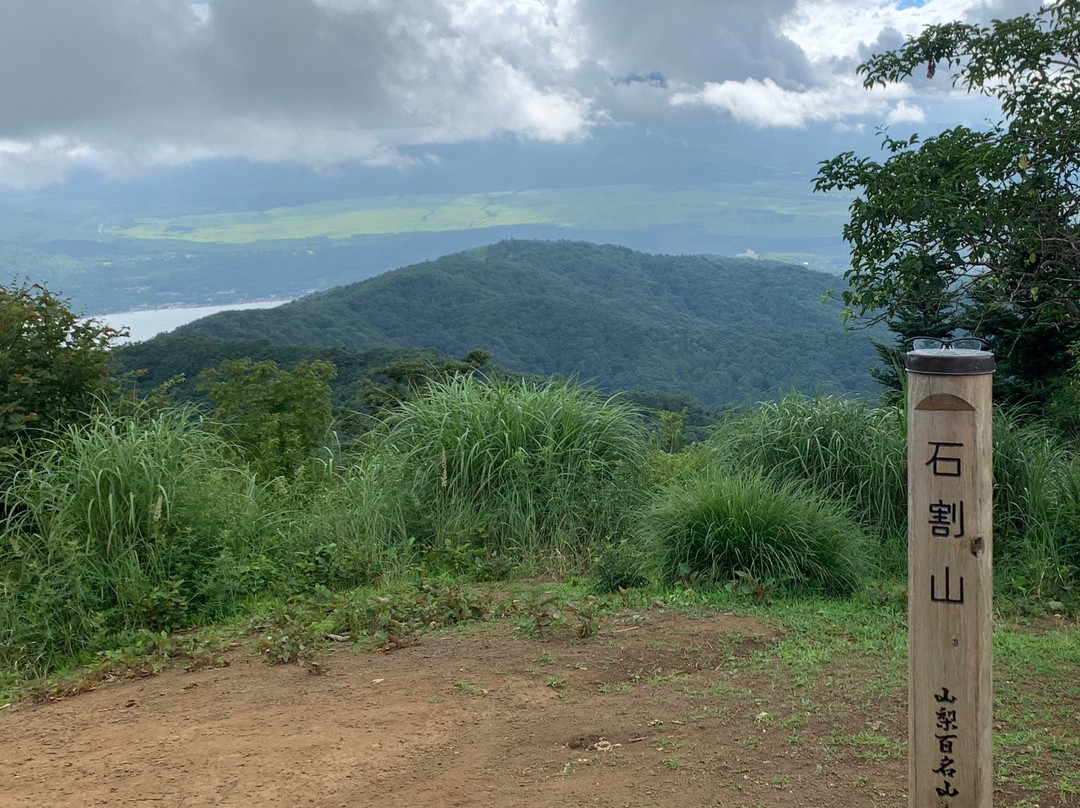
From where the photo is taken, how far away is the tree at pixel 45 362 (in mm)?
7738

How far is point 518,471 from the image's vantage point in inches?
285

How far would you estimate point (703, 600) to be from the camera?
548cm

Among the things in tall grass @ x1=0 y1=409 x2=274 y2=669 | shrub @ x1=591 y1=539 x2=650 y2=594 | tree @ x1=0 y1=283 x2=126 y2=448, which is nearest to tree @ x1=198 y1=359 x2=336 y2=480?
tree @ x1=0 y1=283 x2=126 y2=448

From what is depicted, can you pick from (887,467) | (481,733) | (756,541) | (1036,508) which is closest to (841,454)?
(887,467)

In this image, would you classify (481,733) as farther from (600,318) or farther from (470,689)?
(600,318)

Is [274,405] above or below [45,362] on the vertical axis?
below

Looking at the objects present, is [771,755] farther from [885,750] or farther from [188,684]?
[188,684]

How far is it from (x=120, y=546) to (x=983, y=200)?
8206mm

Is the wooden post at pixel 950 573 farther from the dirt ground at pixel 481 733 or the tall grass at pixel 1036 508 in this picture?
the tall grass at pixel 1036 508

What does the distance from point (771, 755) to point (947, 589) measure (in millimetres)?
1385

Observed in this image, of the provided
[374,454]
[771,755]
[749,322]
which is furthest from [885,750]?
[749,322]

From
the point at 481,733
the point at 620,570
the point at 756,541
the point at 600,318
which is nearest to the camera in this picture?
the point at 481,733

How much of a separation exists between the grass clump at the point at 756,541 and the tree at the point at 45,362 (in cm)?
488

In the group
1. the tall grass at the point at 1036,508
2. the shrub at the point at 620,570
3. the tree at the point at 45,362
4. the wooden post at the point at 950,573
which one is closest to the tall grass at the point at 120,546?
the tree at the point at 45,362
